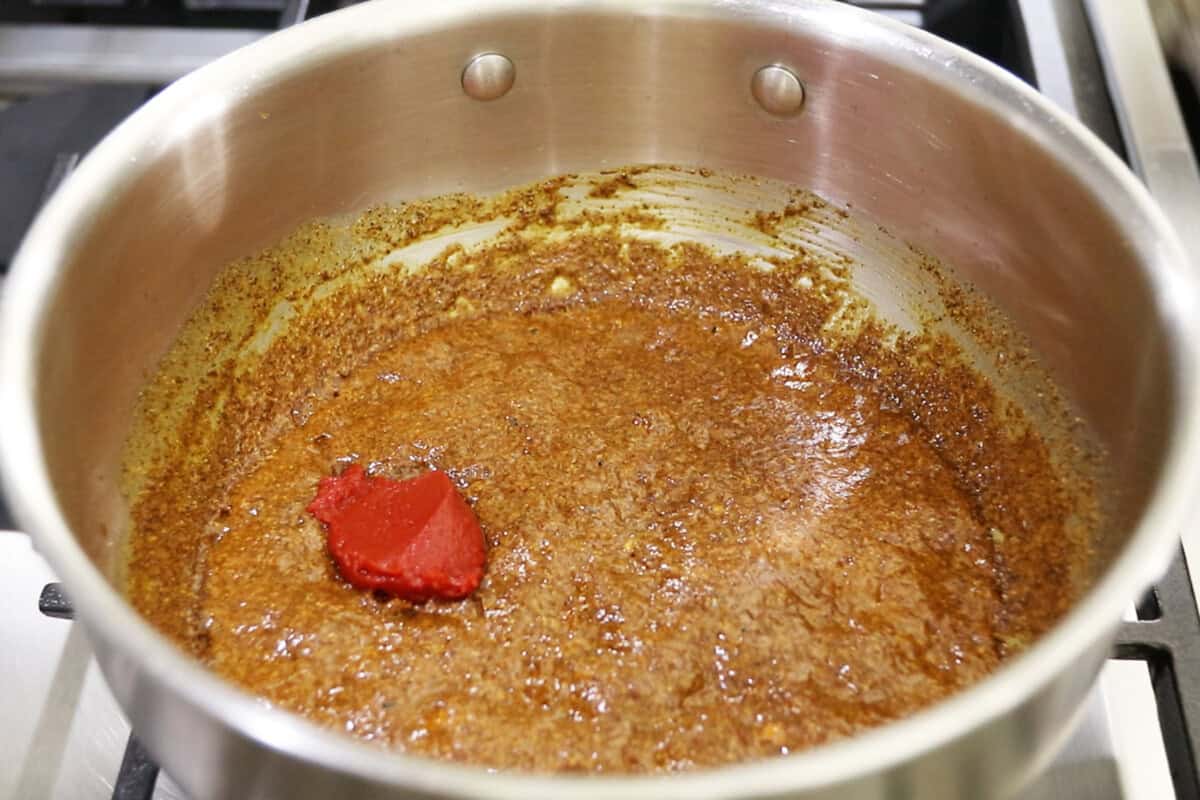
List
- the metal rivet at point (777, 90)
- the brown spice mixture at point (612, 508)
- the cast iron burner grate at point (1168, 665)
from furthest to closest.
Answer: the metal rivet at point (777, 90)
the brown spice mixture at point (612, 508)
the cast iron burner grate at point (1168, 665)

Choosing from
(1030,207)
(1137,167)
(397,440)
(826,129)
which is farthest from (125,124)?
(1137,167)

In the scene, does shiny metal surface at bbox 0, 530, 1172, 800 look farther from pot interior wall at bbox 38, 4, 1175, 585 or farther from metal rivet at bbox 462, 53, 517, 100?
metal rivet at bbox 462, 53, 517, 100

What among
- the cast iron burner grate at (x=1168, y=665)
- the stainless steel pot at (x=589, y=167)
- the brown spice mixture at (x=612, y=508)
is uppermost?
the stainless steel pot at (x=589, y=167)

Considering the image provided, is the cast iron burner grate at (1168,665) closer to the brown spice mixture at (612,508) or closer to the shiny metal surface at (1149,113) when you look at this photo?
the brown spice mixture at (612,508)

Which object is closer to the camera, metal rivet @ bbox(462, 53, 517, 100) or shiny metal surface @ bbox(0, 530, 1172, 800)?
shiny metal surface @ bbox(0, 530, 1172, 800)

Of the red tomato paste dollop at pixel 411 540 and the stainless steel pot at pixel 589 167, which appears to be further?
the red tomato paste dollop at pixel 411 540

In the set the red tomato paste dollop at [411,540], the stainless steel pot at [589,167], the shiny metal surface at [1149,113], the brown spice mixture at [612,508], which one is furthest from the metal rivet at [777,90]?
the red tomato paste dollop at [411,540]

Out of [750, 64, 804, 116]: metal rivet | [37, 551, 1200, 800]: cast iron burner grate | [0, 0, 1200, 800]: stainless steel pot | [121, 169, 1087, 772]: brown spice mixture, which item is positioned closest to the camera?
[0, 0, 1200, 800]: stainless steel pot

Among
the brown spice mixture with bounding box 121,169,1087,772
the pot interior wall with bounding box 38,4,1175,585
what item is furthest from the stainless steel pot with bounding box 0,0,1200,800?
the brown spice mixture with bounding box 121,169,1087,772
